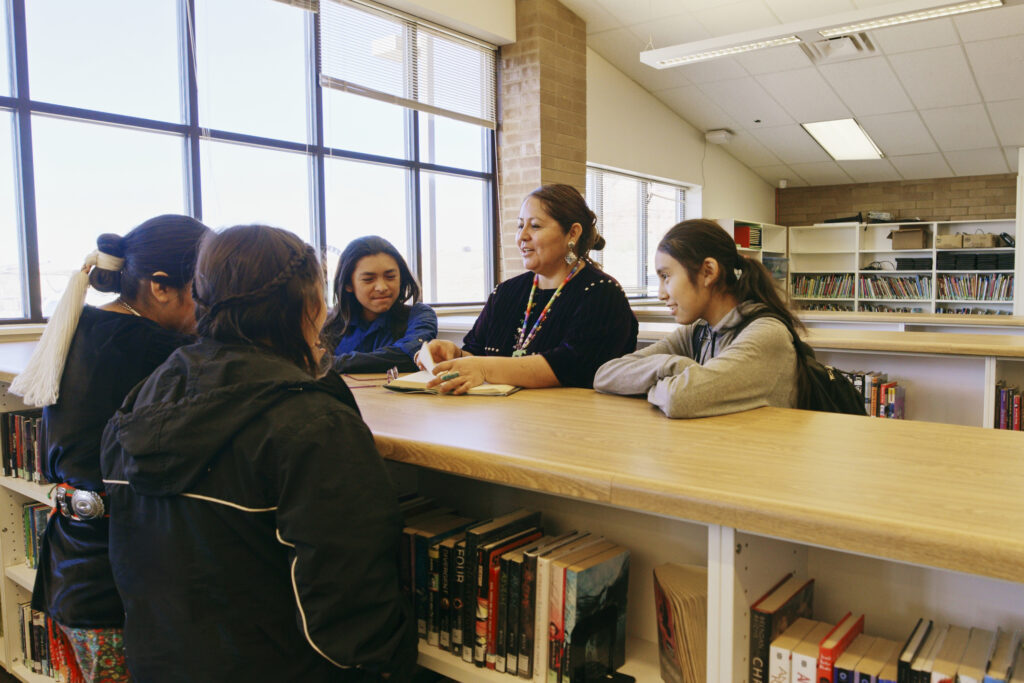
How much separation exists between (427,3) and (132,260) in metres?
4.34

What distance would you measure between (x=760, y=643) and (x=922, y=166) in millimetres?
9202

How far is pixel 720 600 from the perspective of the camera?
91 cm

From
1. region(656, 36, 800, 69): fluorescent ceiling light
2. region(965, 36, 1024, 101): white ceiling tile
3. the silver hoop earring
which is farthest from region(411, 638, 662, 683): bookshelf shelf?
region(965, 36, 1024, 101): white ceiling tile

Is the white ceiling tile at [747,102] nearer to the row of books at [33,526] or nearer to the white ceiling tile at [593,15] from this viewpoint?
the white ceiling tile at [593,15]

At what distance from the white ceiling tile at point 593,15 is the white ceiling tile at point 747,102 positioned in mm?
1368

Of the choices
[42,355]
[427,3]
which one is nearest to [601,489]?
[42,355]

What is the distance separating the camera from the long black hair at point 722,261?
1578 millimetres

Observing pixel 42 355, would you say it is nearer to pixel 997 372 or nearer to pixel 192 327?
pixel 192 327

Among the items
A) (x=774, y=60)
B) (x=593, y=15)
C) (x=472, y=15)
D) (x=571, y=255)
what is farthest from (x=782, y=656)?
(x=774, y=60)

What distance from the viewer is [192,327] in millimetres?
1483

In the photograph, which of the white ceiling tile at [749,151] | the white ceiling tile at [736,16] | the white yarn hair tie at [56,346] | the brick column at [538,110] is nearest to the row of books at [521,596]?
the white yarn hair tie at [56,346]

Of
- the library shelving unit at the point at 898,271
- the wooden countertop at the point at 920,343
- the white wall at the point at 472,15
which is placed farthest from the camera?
the library shelving unit at the point at 898,271

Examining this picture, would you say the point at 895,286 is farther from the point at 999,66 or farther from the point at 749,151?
the point at 999,66

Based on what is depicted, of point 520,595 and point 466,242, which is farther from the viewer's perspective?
point 466,242
